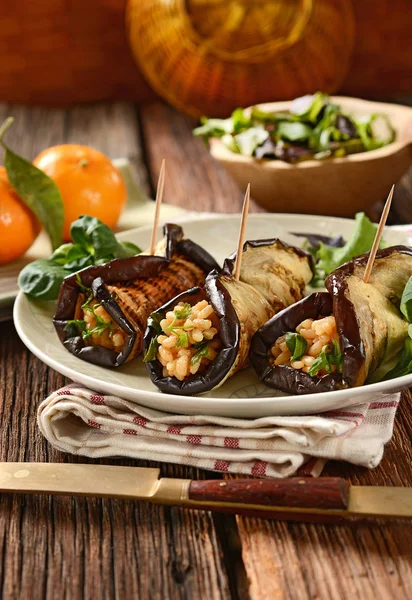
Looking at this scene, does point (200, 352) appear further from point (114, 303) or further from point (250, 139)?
point (250, 139)

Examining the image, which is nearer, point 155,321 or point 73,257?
point 155,321

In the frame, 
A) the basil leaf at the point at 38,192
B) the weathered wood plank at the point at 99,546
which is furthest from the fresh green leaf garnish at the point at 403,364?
the basil leaf at the point at 38,192

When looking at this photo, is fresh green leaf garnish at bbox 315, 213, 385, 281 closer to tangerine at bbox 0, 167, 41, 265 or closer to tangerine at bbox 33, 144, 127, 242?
tangerine at bbox 33, 144, 127, 242

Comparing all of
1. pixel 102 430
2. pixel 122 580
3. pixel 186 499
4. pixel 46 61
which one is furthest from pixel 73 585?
pixel 46 61

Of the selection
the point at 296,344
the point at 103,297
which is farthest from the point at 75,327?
the point at 296,344

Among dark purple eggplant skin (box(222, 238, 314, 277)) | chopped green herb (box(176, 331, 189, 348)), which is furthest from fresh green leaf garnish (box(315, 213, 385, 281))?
chopped green herb (box(176, 331, 189, 348))

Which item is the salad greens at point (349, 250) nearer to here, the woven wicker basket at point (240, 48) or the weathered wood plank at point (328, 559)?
the weathered wood plank at point (328, 559)
